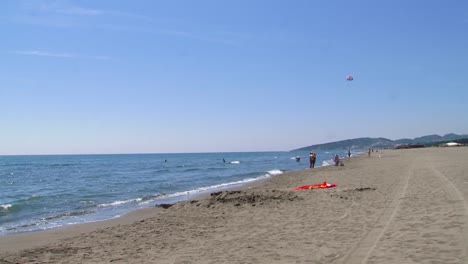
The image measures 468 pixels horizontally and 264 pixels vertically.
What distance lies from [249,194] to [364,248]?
28.4 ft

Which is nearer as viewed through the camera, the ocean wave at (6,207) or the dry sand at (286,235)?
the dry sand at (286,235)

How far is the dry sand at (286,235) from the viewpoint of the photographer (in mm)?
6695

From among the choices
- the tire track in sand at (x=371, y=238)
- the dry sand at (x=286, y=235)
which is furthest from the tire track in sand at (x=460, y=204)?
the tire track in sand at (x=371, y=238)

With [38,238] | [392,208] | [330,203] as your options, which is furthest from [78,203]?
[392,208]

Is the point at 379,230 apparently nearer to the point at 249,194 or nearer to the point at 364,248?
the point at 364,248

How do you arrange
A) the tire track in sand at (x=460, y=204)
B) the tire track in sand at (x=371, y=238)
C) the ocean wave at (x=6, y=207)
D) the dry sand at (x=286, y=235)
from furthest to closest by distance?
the ocean wave at (x=6, y=207)
the tire track in sand at (x=460, y=204)
the dry sand at (x=286, y=235)
the tire track in sand at (x=371, y=238)

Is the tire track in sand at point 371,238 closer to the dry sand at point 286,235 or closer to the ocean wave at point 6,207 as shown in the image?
the dry sand at point 286,235

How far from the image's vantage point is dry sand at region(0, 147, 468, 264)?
264 inches

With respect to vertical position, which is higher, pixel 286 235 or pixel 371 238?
pixel 371 238

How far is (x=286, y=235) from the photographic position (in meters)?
8.45

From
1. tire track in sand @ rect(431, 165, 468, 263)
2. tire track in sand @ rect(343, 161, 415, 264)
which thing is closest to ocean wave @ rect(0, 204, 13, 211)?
tire track in sand @ rect(343, 161, 415, 264)

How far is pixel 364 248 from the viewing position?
6766 mm

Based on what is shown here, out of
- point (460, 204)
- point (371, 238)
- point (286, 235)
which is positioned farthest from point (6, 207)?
point (460, 204)

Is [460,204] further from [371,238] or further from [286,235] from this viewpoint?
[286,235]
